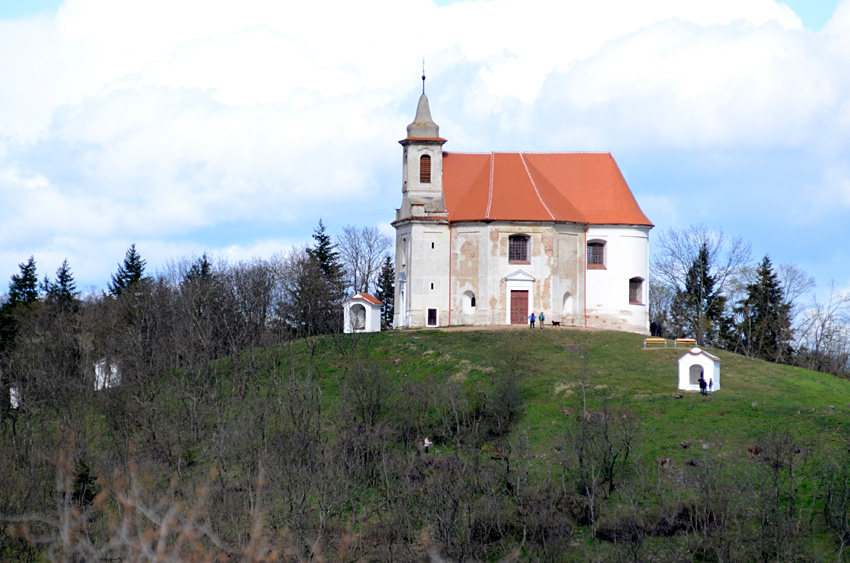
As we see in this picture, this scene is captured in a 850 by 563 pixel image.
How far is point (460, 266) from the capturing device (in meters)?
56.7

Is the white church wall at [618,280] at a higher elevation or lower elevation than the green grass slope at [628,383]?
higher

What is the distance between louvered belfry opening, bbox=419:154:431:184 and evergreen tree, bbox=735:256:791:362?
20.7 m

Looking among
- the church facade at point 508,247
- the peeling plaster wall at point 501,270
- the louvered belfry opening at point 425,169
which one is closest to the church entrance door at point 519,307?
the church facade at point 508,247

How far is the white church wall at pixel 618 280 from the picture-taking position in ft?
188

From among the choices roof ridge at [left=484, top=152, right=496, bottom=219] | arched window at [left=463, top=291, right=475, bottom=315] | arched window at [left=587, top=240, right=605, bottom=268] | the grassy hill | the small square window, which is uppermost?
roof ridge at [left=484, top=152, right=496, bottom=219]

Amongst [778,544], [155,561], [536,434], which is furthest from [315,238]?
[155,561]

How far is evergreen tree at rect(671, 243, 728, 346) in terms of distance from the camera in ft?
219

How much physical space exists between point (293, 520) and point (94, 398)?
63.2 ft

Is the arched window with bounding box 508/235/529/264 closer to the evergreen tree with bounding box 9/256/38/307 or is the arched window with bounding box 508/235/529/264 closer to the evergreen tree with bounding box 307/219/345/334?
the evergreen tree with bounding box 307/219/345/334

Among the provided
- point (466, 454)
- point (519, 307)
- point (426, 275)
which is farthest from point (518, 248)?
point (466, 454)

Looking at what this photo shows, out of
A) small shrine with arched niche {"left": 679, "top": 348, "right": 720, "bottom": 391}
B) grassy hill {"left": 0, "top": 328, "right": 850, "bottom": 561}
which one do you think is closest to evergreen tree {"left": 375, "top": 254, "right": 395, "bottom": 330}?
grassy hill {"left": 0, "top": 328, "right": 850, "bottom": 561}

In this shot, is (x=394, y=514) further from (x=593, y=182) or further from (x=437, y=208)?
(x=593, y=182)

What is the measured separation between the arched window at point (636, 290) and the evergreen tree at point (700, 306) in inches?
364

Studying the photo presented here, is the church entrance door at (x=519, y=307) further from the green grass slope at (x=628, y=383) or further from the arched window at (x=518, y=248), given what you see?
the green grass slope at (x=628, y=383)
